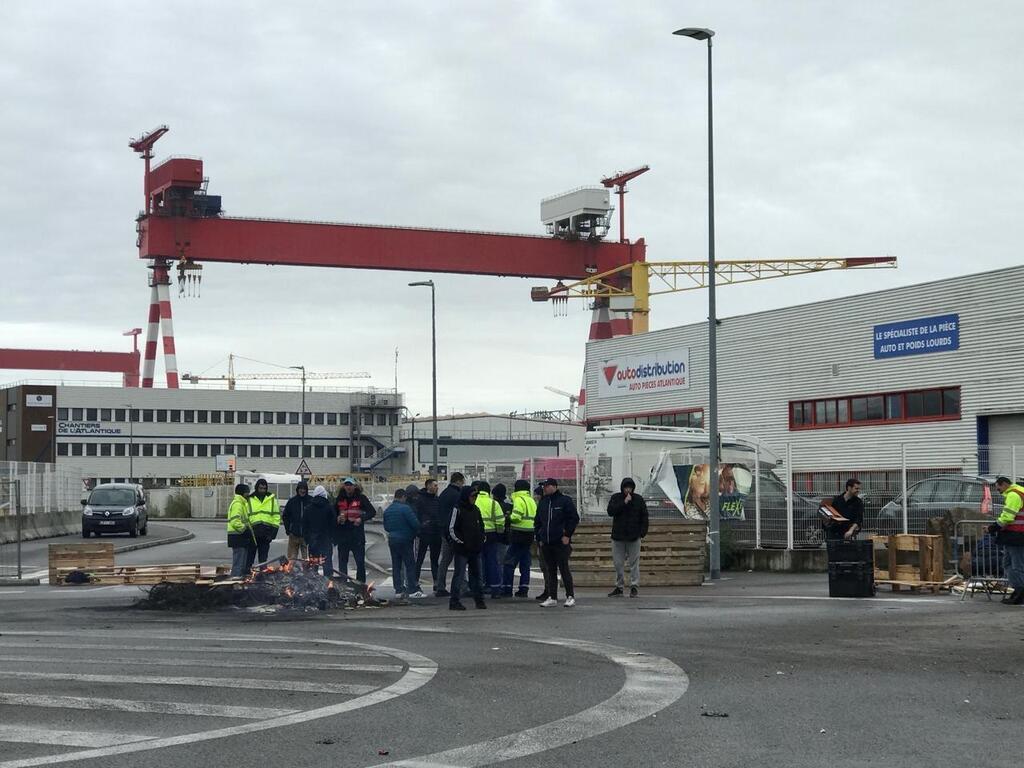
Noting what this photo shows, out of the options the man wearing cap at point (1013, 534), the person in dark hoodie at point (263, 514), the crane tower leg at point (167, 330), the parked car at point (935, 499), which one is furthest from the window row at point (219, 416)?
the man wearing cap at point (1013, 534)

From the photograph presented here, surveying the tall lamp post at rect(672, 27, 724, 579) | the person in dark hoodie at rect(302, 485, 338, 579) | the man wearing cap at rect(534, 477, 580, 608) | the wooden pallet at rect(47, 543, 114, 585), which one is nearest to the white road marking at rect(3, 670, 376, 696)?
the man wearing cap at rect(534, 477, 580, 608)

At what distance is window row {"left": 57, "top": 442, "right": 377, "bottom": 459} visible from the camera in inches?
3986

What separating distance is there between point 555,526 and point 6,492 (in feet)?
84.6

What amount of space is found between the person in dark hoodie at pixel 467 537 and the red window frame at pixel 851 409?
85.5 feet

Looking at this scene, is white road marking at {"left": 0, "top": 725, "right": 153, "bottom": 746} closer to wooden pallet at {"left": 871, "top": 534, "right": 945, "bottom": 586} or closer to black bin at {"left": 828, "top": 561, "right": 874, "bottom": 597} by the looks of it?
black bin at {"left": 828, "top": 561, "right": 874, "bottom": 597}

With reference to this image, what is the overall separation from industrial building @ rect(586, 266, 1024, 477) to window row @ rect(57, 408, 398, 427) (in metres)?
54.1

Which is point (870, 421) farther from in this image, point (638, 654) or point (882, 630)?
point (638, 654)

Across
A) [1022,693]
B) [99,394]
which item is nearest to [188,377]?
[99,394]

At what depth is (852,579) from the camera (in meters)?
18.8

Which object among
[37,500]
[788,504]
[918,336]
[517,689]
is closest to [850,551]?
[788,504]

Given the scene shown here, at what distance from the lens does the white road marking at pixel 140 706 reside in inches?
336

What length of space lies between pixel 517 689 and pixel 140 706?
8.57ft

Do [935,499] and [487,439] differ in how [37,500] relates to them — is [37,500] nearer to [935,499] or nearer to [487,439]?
[935,499]

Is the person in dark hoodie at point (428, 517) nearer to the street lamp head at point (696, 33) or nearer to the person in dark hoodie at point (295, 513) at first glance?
the person in dark hoodie at point (295, 513)
